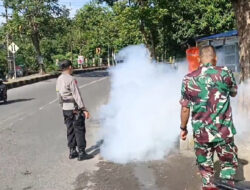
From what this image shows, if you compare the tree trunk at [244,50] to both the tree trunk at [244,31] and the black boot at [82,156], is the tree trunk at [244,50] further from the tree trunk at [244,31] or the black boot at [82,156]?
the black boot at [82,156]

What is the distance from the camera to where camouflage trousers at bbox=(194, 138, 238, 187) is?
13.5 feet

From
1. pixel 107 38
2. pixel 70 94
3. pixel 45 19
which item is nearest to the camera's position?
pixel 70 94

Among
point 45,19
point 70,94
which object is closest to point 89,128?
point 70,94

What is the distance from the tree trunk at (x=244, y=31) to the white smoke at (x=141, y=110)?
4.41 feet

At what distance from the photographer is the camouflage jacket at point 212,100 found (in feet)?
13.2

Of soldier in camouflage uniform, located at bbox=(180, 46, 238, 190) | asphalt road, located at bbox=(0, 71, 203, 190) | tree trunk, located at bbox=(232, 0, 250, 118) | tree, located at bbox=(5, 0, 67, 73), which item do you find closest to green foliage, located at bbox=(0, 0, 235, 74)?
tree, located at bbox=(5, 0, 67, 73)

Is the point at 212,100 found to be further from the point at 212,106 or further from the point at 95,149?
Result: the point at 95,149

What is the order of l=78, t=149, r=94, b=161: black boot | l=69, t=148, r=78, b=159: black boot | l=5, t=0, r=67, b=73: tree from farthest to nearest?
l=5, t=0, r=67, b=73: tree, l=69, t=148, r=78, b=159: black boot, l=78, t=149, r=94, b=161: black boot

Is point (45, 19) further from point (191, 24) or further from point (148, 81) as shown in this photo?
point (148, 81)

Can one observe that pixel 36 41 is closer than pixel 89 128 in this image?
No

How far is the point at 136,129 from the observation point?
23.8 feet

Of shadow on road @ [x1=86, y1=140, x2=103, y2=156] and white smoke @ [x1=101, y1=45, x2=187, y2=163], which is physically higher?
white smoke @ [x1=101, y1=45, x2=187, y2=163]

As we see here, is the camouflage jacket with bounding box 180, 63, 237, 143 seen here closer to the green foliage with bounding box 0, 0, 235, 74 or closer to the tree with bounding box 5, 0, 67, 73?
the green foliage with bounding box 0, 0, 235, 74

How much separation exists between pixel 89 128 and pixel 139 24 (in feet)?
53.6
